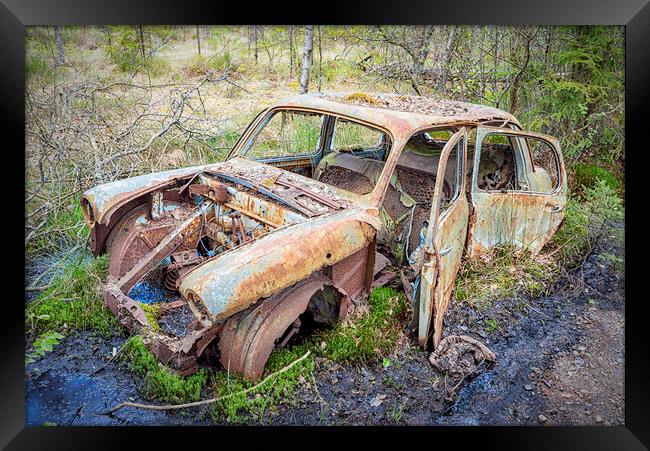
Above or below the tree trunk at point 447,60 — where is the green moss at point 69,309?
below

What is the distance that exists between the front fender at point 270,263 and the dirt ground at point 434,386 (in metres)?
0.78

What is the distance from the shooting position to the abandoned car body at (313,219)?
265 centimetres

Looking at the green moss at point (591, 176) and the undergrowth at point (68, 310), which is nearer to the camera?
the undergrowth at point (68, 310)

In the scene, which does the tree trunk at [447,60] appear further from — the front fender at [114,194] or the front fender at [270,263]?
the front fender at [114,194]

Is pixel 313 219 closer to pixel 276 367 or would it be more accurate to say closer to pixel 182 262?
pixel 276 367

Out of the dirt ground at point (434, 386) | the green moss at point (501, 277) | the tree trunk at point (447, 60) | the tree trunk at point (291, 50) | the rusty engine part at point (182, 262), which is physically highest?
the tree trunk at point (291, 50)

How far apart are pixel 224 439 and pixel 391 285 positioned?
1482 mm

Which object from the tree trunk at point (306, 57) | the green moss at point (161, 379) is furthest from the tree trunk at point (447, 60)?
the green moss at point (161, 379)

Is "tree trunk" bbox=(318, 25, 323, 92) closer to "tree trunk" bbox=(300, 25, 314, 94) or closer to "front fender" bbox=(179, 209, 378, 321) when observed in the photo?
"tree trunk" bbox=(300, 25, 314, 94)

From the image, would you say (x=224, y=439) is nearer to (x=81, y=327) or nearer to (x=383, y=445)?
(x=383, y=445)

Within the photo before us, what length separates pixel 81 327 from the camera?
344 centimetres

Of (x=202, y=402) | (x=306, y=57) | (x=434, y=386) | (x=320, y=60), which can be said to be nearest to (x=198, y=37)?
(x=306, y=57)

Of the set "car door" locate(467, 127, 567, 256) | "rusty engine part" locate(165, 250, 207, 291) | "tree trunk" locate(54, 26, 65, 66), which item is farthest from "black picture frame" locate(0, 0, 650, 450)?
"rusty engine part" locate(165, 250, 207, 291)
